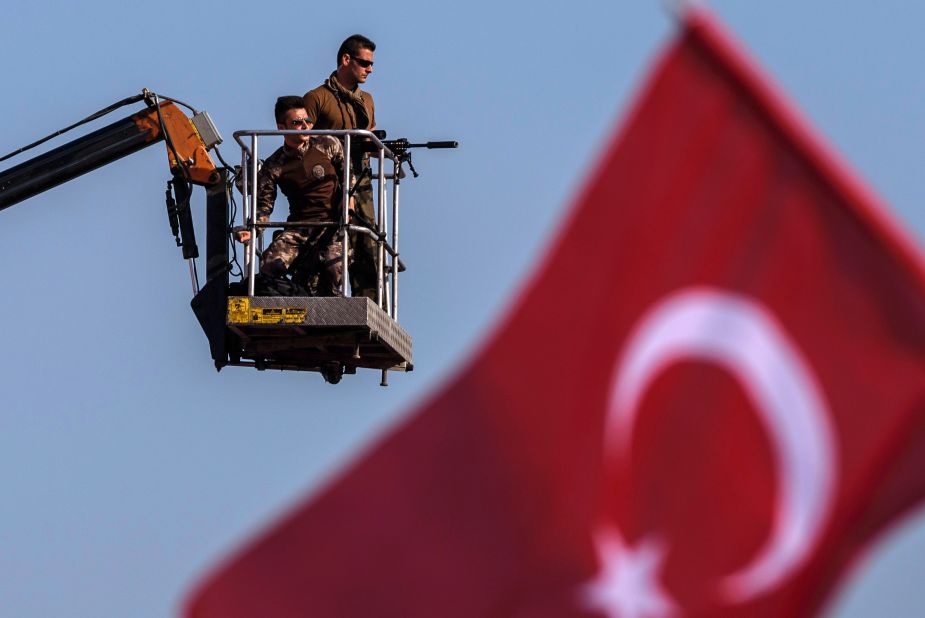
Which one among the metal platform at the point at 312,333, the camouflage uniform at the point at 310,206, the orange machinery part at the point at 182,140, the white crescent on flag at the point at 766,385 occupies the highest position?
the orange machinery part at the point at 182,140

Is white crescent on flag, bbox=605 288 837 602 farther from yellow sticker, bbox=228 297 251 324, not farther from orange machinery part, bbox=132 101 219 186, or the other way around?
orange machinery part, bbox=132 101 219 186

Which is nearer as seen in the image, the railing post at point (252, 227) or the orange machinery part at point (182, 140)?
the railing post at point (252, 227)

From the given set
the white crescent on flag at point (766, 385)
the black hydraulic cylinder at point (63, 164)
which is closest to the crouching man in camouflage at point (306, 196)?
the black hydraulic cylinder at point (63, 164)

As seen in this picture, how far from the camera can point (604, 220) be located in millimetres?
6359

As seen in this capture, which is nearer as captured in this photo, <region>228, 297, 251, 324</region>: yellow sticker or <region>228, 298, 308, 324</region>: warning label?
<region>228, 298, 308, 324</region>: warning label

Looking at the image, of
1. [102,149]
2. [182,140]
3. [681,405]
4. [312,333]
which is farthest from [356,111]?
[681,405]

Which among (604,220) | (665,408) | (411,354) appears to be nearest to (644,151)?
(604,220)

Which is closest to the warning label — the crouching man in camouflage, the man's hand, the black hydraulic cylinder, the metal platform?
the metal platform

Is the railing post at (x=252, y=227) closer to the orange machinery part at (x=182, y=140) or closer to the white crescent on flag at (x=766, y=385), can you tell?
the orange machinery part at (x=182, y=140)

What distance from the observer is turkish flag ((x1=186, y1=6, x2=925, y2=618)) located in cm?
578

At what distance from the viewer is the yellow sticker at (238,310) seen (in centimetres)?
1822

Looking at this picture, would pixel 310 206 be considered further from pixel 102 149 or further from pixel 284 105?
pixel 102 149

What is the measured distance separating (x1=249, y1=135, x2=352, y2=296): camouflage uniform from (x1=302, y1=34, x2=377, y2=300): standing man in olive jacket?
0.93 feet

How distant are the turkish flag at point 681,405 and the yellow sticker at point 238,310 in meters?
11.4
